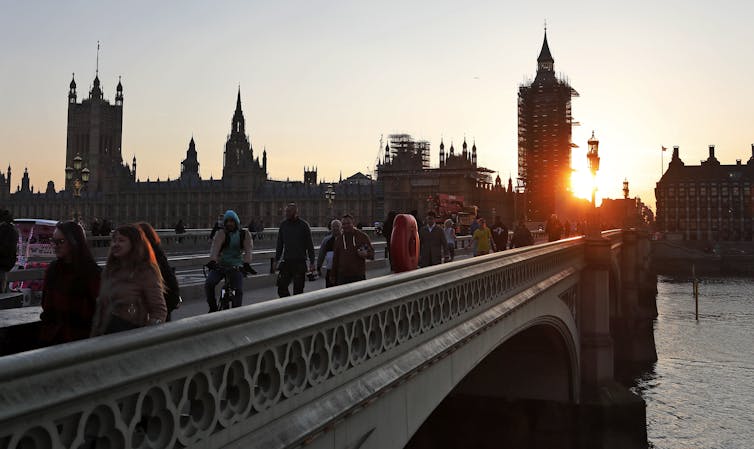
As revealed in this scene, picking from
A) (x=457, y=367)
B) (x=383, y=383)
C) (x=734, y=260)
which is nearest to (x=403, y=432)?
(x=383, y=383)

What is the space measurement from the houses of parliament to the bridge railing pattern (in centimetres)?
9464

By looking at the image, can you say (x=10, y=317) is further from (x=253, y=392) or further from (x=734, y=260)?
(x=734, y=260)

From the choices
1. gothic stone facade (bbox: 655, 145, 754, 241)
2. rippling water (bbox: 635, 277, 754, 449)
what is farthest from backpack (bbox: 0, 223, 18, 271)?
gothic stone facade (bbox: 655, 145, 754, 241)

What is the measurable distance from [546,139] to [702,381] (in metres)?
88.9

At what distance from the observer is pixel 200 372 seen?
3.23 m

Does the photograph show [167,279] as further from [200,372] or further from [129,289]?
[200,372]

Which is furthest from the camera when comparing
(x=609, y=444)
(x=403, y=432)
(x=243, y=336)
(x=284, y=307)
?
(x=609, y=444)

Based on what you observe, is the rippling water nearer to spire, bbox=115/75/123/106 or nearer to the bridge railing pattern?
the bridge railing pattern

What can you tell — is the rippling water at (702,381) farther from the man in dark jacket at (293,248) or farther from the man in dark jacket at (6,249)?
the man in dark jacket at (6,249)

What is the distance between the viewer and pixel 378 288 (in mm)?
5691

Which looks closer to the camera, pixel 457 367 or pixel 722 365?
pixel 457 367

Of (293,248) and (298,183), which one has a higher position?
(298,183)

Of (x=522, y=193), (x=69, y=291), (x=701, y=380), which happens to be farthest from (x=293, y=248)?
(x=522, y=193)

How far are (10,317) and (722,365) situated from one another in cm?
3888
